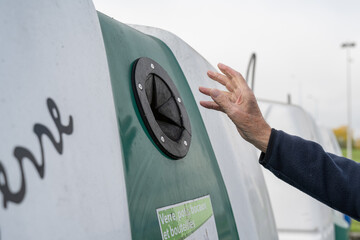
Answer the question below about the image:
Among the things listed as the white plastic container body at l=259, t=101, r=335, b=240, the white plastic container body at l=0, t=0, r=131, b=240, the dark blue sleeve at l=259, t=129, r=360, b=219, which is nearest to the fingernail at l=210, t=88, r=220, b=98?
the dark blue sleeve at l=259, t=129, r=360, b=219

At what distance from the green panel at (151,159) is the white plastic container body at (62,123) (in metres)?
0.10

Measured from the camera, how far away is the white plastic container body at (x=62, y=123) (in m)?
0.84

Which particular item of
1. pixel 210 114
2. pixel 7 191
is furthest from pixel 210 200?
pixel 7 191

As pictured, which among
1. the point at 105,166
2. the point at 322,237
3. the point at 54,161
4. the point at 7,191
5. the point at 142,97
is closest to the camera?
the point at 7,191

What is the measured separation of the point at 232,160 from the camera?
1.97 meters

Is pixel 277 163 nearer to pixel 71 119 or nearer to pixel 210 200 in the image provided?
pixel 210 200

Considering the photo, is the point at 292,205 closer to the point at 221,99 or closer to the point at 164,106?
the point at 221,99

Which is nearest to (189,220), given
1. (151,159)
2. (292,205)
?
(151,159)

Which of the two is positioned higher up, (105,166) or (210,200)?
(105,166)

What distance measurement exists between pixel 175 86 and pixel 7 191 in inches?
38.9

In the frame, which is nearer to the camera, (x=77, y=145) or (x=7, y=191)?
(x=7, y=191)

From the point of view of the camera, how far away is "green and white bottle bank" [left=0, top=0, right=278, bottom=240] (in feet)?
2.81

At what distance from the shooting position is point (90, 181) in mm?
990

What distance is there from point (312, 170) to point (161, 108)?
677mm
